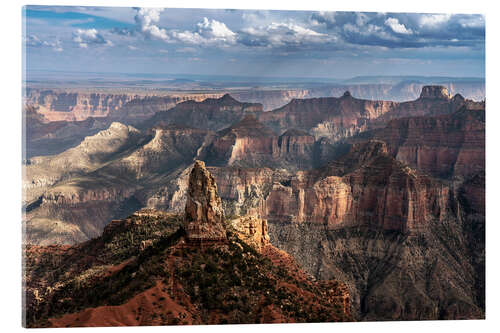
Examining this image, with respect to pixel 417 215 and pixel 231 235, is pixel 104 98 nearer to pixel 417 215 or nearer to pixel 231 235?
pixel 417 215

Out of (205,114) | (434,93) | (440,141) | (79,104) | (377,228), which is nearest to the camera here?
(377,228)

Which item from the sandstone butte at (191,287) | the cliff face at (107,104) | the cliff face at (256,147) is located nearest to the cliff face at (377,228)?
the cliff face at (107,104)

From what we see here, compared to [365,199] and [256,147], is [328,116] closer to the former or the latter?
[256,147]

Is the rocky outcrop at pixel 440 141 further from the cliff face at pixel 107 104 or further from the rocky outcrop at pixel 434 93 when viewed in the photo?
→ the cliff face at pixel 107 104

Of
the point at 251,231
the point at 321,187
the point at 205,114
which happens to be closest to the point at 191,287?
the point at 251,231

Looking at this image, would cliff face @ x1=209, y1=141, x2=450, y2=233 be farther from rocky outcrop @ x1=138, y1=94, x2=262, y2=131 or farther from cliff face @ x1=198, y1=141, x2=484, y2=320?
rocky outcrop @ x1=138, y1=94, x2=262, y2=131

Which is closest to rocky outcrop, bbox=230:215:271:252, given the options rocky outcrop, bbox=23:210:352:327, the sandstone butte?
the sandstone butte

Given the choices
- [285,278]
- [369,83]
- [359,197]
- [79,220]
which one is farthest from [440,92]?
[285,278]
